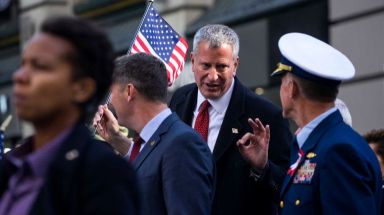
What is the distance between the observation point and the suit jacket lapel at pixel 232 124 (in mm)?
6234

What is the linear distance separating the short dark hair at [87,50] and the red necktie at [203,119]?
9.95 ft

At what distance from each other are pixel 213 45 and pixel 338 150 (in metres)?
1.72

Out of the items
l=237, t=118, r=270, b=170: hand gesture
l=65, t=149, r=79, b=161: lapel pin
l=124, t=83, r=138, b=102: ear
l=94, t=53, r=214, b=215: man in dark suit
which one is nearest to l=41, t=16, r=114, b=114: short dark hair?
l=65, t=149, r=79, b=161: lapel pin

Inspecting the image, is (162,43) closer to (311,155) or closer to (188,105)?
(188,105)

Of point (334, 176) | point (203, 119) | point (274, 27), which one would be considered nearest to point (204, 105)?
point (203, 119)

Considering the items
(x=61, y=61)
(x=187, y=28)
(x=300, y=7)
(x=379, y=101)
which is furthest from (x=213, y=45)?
(x=187, y=28)

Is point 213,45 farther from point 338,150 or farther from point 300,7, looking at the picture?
point 300,7

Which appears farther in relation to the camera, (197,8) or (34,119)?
(197,8)

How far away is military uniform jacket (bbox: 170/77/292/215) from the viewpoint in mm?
6086

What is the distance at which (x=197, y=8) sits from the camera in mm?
17219

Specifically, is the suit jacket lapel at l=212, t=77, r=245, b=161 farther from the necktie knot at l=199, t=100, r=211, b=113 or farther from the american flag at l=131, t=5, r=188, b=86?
the american flag at l=131, t=5, r=188, b=86

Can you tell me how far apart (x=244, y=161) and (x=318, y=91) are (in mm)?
1200

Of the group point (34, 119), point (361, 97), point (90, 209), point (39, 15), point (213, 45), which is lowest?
point (39, 15)

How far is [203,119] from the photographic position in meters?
6.45
